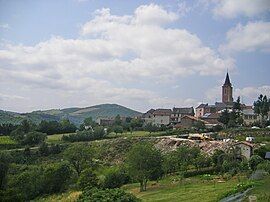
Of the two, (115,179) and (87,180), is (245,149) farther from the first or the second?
(87,180)

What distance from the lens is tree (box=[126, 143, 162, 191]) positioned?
88.9ft

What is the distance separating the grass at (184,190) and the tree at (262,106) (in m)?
31.4

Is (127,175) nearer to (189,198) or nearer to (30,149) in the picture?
(189,198)

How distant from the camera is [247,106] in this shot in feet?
262

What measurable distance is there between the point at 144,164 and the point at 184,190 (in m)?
6.04

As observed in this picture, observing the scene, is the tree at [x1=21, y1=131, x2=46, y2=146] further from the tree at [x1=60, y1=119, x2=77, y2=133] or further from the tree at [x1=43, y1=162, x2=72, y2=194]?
the tree at [x1=43, y1=162, x2=72, y2=194]

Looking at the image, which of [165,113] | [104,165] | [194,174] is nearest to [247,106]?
[165,113]

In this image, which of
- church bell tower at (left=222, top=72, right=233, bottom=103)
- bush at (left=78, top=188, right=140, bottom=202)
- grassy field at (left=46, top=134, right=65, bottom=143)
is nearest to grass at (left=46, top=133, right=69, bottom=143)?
grassy field at (left=46, top=134, right=65, bottom=143)

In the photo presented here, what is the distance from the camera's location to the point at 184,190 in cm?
2191

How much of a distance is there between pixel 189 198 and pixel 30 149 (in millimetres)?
30961

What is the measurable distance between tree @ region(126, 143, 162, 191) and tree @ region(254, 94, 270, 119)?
3186 cm

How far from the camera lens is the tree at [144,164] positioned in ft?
88.9

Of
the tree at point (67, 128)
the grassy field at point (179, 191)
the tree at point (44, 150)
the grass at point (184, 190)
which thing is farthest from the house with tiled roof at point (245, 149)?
the tree at point (67, 128)

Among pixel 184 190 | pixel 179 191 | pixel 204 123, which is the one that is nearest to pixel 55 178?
pixel 179 191
